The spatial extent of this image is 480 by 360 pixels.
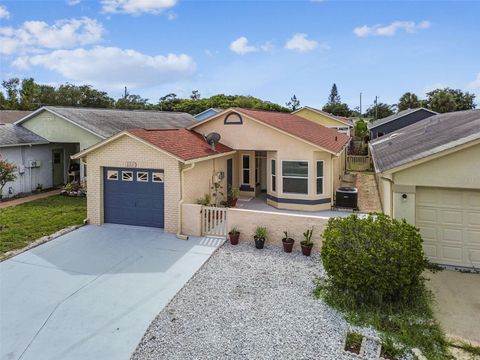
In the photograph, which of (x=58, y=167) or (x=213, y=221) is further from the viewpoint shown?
(x=58, y=167)

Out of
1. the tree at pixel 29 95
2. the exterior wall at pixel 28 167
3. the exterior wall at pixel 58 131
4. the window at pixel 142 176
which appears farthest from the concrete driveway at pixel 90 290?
the tree at pixel 29 95

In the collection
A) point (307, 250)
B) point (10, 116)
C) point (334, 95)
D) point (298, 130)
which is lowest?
point (307, 250)

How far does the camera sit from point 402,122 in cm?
3906

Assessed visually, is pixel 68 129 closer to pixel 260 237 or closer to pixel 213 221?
pixel 213 221

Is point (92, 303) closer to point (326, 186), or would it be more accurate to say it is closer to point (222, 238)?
point (222, 238)

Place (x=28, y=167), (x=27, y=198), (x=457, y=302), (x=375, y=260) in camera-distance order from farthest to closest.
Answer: (x=28, y=167)
(x=27, y=198)
(x=457, y=302)
(x=375, y=260)

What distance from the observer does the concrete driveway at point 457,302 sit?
21.1 feet

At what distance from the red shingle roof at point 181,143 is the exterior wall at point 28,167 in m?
10.0

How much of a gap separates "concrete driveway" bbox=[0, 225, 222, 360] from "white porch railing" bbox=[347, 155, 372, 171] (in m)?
24.9

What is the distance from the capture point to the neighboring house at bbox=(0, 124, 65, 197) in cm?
1862

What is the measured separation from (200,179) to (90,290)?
683cm

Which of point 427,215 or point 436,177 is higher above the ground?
point 436,177

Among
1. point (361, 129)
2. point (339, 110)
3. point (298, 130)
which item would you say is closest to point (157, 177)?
point (298, 130)

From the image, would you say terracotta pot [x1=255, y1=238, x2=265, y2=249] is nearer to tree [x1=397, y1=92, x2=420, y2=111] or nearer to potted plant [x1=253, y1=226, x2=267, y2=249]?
potted plant [x1=253, y1=226, x2=267, y2=249]
